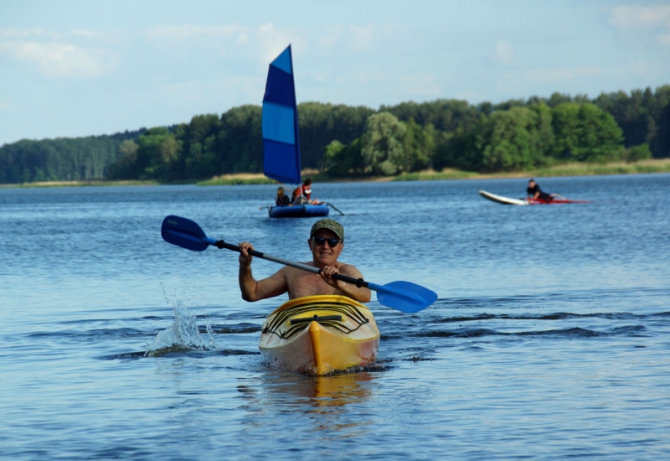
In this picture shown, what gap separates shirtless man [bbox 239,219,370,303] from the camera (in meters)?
9.91

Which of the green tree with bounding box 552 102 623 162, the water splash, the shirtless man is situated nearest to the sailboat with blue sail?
the water splash

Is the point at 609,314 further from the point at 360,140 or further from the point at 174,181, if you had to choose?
the point at 174,181

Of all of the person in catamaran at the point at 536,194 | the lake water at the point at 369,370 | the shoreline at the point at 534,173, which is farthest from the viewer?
the shoreline at the point at 534,173

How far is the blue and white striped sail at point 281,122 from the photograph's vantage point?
4281 cm

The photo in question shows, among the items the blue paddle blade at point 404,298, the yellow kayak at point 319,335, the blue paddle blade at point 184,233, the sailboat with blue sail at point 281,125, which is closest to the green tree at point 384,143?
the sailboat with blue sail at point 281,125

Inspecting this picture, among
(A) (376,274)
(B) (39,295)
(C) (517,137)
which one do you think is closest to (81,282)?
(B) (39,295)

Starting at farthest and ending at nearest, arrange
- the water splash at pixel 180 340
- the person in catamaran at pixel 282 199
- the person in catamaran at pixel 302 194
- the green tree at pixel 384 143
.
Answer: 1. the green tree at pixel 384 143
2. the person in catamaran at pixel 302 194
3. the person in catamaran at pixel 282 199
4. the water splash at pixel 180 340

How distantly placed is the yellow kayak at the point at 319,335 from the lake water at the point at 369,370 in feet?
0.57

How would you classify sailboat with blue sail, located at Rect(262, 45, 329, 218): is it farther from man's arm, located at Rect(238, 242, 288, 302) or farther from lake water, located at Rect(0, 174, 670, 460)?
man's arm, located at Rect(238, 242, 288, 302)

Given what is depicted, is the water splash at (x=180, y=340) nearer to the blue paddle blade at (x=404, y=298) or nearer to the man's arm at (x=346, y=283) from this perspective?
the blue paddle blade at (x=404, y=298)

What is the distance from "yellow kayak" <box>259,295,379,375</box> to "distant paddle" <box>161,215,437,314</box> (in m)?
0.36

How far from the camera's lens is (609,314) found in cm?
1397

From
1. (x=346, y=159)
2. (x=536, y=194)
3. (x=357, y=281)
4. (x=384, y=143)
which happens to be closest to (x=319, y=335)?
(x=357, y=281)

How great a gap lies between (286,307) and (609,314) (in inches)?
222
